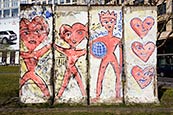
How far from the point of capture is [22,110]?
1059 centimetres

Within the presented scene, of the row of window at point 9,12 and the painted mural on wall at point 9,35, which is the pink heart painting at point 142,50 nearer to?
the painted mural on wall at point 9,35

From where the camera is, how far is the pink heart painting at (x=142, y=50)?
39.9 feet

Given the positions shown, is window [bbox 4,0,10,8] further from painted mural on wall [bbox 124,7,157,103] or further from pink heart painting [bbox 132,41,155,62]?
pink heart painting [bbox 132,41,155,62]

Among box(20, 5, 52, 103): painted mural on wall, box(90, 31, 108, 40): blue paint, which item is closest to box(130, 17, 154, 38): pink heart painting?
box(90, 31, 108, 40): blue paint

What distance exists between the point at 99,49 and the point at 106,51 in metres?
0.27

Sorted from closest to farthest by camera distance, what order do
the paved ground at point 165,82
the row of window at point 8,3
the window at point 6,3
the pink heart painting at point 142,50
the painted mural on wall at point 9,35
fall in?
the pink heart painting at point 142,50 → the paved ground at point 165,82 → the painted mural on wall at point 9,35 → the row of window at point 8,3 → the window at point 6,3

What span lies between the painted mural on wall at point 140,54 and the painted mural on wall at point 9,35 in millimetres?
71347

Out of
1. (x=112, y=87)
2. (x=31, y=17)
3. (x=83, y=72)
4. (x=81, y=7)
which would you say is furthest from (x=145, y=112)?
(x=31, y=17)

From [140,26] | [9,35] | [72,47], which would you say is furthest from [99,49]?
[9,35]

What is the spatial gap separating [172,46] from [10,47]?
156 ft

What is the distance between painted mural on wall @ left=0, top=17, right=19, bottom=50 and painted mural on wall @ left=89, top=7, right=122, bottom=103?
71121 mm

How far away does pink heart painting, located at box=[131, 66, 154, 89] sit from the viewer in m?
12.1

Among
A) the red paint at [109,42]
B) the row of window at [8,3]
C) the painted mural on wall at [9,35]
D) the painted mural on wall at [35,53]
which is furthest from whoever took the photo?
the row of window at [8,3]

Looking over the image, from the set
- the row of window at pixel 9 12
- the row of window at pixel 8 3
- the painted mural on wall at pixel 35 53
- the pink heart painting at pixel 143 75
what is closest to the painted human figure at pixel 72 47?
the painted mural on wall at pixel 35 53
